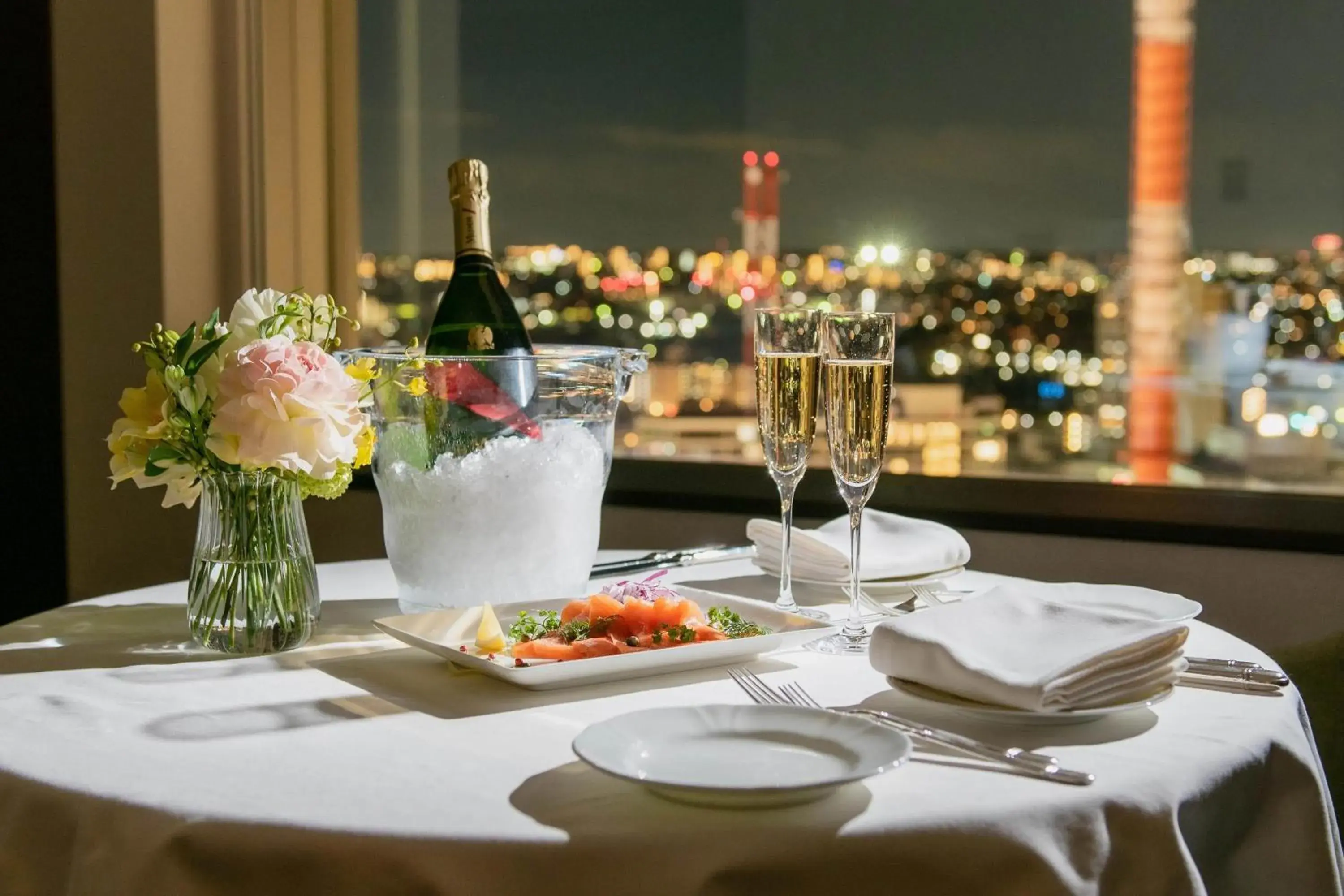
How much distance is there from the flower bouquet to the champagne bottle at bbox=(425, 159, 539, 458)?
82 mm

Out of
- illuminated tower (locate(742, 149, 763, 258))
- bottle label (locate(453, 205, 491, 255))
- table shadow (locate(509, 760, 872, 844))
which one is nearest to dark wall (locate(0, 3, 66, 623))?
illuminated tower (locate(742, 149, 763, 258))

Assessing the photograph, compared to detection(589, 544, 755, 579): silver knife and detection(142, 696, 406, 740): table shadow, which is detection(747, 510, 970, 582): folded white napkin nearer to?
detection(589, 544, 755, 579): silver knife

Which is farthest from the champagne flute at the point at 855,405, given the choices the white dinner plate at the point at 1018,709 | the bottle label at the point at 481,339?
the bottle label at the point at 481,339

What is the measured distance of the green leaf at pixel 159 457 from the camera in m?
1.24

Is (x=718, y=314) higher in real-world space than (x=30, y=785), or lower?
higher

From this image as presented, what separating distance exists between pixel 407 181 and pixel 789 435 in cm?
207

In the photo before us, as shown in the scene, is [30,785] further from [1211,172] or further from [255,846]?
[1211,172]

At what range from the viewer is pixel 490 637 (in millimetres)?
1191

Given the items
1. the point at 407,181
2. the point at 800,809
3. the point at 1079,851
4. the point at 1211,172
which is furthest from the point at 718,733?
the point at 407,181

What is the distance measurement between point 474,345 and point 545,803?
0.95 metres

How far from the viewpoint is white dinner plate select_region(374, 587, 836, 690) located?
3.63 ft

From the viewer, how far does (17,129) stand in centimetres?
286

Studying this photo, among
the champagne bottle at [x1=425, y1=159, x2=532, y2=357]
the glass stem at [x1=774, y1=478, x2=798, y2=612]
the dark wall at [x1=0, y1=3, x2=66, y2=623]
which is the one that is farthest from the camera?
the dark wall at [x1=0, y1=3, x2=66, y2=623]

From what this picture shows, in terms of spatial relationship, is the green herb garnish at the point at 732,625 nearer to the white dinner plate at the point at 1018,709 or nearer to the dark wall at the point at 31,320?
the white dinner plate at the point at 1018,709
